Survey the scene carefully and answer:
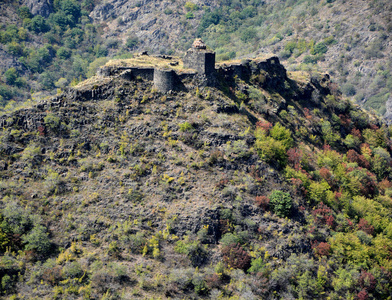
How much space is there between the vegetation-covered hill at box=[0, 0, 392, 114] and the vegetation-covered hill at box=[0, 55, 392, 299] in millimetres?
70306

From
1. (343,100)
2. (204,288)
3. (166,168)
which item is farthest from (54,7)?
(204,288)

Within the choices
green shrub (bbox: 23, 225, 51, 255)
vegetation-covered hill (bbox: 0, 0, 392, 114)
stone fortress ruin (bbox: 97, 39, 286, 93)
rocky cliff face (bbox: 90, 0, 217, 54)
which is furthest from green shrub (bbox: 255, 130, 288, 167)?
rocky cliff face (bbox: 90, 0, 217, 54)

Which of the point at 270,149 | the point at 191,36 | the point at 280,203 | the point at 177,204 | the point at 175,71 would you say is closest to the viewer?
the point at 177,204

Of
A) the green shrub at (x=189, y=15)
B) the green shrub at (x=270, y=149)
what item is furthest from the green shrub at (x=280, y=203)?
the green shrub at (x=189, y=15)

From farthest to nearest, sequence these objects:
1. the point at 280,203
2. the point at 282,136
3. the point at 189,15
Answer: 1. the point at 189,15
2. the point at 282,136
3. the point at 280,203

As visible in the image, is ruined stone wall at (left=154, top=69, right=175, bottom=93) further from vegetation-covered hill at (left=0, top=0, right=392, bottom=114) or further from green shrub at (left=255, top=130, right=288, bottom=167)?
vegetation-covered hill at (left=0, top=0, right=392, bottom=114)

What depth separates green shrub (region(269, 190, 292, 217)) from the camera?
155ft

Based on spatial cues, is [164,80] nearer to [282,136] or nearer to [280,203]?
[282,136]

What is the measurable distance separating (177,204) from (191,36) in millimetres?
131508

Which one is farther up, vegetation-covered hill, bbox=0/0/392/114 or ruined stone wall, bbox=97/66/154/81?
vegetation-covered hill, bbox=0/0/392/114

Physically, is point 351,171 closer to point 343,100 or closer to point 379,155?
point 379,155

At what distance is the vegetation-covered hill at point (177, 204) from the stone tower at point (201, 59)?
3.06 m

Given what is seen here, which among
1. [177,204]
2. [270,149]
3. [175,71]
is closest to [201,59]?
[175,71]

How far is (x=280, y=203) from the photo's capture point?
47406 mm
